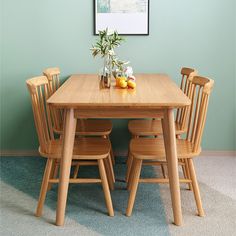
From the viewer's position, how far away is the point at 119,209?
2.55 m

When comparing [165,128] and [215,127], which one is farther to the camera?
[215,127]

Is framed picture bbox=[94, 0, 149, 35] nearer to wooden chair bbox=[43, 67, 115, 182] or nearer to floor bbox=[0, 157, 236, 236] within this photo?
wooden chair bbox=[43, 67, 115, 182]

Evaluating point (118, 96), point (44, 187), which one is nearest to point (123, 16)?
point (118, 96)

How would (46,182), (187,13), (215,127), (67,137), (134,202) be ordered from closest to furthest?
(67,137), (46,182), (134,202), (187,13), (215,127)

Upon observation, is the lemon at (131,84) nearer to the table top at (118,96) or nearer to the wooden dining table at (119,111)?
the table top at (118,96)

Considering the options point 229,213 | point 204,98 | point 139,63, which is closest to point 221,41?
point 139,63

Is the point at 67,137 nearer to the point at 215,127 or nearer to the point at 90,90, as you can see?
the point at 90,90

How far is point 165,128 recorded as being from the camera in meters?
2.27

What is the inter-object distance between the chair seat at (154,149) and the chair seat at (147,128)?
0.77 ft

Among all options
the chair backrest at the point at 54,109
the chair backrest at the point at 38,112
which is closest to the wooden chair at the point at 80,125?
the chair backrest at the point at 54,109

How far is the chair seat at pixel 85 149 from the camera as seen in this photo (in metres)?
2.40

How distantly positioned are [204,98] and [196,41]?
127 cm

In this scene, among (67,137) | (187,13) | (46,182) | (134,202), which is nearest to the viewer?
(67,137)

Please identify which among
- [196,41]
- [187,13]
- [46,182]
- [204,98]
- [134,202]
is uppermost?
[187,13]
